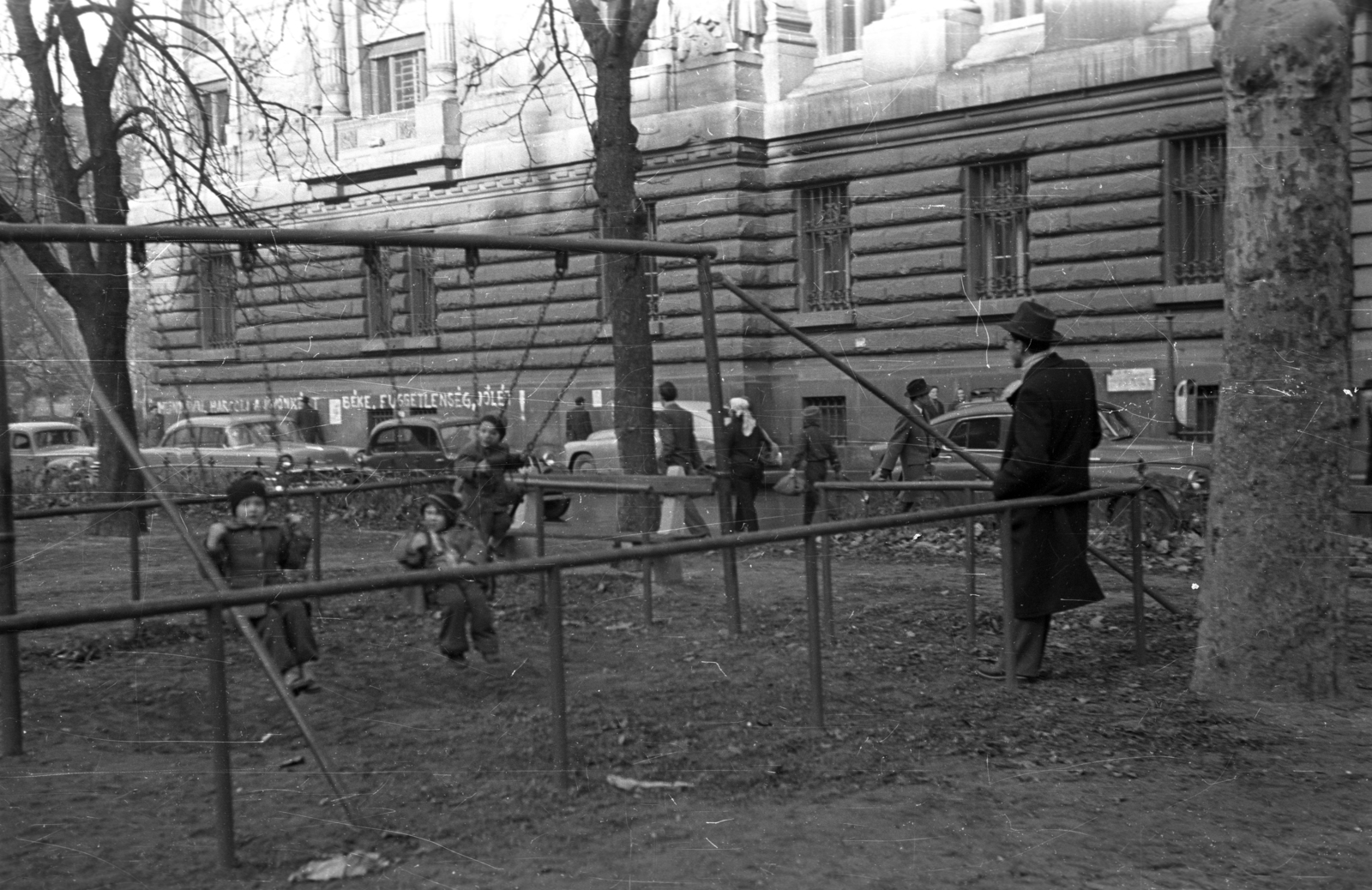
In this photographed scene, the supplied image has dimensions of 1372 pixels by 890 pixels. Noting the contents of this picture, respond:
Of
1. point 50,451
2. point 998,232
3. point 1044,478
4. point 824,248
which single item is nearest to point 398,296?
point 50,451

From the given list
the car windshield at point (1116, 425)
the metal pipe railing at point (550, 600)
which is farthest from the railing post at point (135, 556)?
the car windshield at point (1116, 425)

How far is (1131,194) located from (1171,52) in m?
1.82

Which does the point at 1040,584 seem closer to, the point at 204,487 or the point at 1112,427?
the point at 204,487

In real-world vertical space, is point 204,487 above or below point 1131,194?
below

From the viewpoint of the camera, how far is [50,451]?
298 inches

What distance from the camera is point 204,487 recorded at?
25.0 feet

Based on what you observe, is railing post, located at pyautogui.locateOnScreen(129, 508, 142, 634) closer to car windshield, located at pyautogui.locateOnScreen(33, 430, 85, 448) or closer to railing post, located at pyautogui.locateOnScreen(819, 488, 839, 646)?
car windshield, located at pyautogui.locateOnScreen(33, 430, 85, 448)

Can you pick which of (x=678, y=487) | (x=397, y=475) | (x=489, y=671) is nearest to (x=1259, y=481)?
(x=678, y=487)

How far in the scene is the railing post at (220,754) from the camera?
486cm

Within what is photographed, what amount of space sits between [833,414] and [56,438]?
16.1 feet

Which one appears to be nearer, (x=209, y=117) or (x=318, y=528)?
(x=318, y=528)

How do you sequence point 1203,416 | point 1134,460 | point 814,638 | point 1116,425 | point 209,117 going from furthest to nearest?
point 1203,416 < point 209,117 < point 1116,425 < point 1134,460 < point 814,638

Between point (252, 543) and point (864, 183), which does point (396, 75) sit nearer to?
point (864, 183)

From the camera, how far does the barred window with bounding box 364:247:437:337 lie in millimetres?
7473
